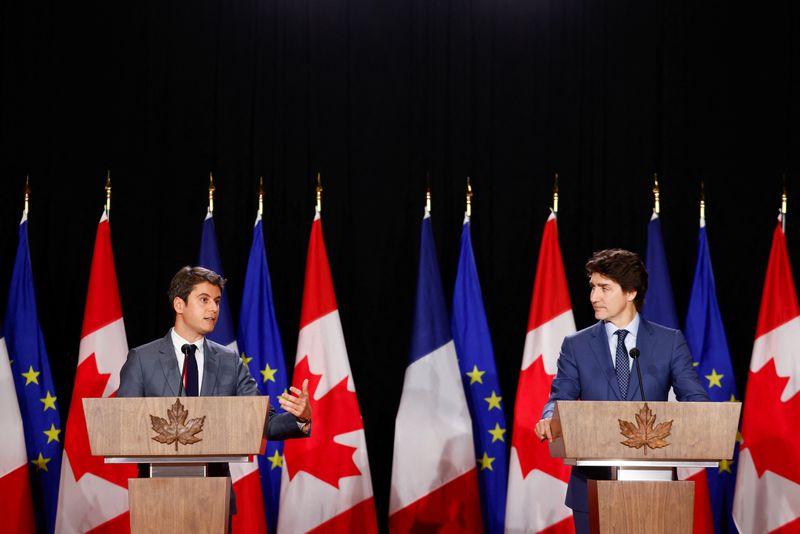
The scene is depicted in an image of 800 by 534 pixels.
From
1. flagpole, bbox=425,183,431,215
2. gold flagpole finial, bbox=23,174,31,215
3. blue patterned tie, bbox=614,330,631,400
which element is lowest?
blue patterned tie, bbox=614,330,631,400

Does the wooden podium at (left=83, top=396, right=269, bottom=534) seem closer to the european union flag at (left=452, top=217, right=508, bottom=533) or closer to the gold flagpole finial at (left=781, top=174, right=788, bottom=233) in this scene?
the european union flag at (left=452, top=217, right=508, bottom=533)

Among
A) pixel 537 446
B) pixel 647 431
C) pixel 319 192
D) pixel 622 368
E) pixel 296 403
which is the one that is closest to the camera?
pixel 647 431

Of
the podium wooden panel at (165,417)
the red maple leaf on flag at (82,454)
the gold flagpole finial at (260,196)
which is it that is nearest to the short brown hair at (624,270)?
the podium wooden panel at (165,417)

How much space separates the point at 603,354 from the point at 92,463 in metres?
2.85

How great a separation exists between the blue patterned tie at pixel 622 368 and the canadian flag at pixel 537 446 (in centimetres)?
153

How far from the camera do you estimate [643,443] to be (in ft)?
10.5

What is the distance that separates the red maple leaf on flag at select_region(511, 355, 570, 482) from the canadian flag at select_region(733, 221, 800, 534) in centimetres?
95

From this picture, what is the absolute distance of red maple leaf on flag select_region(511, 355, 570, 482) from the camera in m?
5.33

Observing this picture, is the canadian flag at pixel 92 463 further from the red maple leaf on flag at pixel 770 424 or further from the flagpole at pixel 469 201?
the red maple leaf on flag at pixel 770 424

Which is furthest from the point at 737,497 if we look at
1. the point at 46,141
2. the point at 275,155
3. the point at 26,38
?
the point at 26,38

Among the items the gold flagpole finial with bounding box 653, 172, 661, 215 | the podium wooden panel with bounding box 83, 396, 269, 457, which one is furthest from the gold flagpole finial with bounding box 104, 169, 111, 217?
the gold flagpole finial with bounding box 653, 172, 661, 215

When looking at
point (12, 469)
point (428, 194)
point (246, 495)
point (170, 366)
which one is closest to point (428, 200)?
point (428, 194)

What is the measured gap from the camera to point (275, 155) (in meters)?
6.05

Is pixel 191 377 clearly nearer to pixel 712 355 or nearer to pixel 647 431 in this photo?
pixel 647 431
